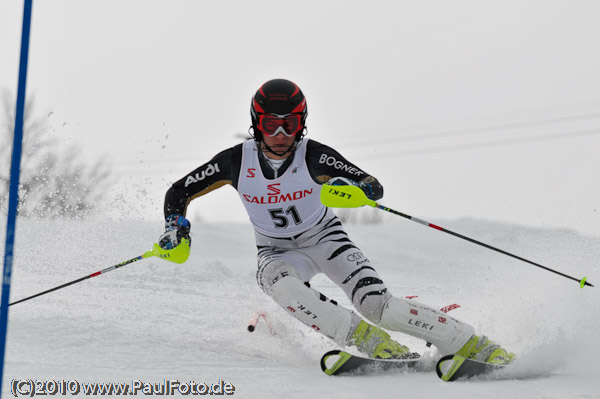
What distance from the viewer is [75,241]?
880cm

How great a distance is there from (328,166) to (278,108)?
0.47 m

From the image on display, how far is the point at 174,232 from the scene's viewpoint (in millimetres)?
3936

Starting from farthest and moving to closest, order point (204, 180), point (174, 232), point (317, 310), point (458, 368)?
point (204, 180), point (174, 232), point (317, 310), point (458, 368)

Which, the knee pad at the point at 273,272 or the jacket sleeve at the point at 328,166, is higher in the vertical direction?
the jacket sleeve at the point at 328,166

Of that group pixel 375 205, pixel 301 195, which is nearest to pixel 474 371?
pixel 375 205

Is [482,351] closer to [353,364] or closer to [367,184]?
[353,364]

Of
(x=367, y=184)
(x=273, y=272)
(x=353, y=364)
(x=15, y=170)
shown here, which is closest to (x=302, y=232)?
(x=273, y=272)

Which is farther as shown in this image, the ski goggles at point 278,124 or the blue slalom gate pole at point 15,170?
the ski goggles at point 278,124

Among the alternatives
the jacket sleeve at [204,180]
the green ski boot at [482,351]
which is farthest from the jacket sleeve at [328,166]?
the green ski boot at [482,351]

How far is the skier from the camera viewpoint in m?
3.53

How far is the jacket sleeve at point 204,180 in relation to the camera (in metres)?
4.05

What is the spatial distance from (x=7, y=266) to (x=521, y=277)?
4606 millimetres

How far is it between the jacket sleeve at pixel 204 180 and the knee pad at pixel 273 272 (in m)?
0.56

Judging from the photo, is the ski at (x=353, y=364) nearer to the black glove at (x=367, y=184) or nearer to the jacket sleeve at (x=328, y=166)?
the black glove at (x=367, y=184)
